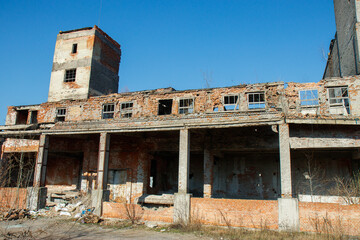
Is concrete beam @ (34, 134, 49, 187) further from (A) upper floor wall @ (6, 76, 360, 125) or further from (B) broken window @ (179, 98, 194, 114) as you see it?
(B) broken window @ (179, 98, 194, 114)

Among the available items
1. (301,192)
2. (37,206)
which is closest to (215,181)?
(301,192)

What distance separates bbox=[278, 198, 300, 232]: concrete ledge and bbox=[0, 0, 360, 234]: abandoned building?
4cm

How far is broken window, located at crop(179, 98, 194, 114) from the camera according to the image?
1931 centimetres

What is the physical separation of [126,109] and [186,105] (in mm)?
4334

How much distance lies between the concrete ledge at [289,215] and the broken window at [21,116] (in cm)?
2245

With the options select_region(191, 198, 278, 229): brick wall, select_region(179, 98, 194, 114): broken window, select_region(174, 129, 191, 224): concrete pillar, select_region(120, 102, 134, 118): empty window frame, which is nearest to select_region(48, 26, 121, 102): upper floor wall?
select_region(120, 102, 134, 118): empty window frame

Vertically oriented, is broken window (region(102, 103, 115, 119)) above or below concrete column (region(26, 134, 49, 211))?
above

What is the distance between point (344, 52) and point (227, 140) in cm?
996

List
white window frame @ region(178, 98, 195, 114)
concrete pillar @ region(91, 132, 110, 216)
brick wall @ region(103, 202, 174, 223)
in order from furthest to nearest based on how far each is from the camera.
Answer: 1. white window frame @ region(178, 98, 195, 114)
2. concrete pillar @ region(91, 132, 110, 216)
3. brick wall @ region(103, 202, 174, 223)

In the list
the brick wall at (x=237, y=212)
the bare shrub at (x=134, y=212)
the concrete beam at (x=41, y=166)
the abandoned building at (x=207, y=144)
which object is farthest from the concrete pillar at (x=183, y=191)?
the concrete beam at (x=41, y=166)

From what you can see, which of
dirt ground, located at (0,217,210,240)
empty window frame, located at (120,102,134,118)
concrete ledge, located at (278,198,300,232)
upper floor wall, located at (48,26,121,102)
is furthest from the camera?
upper floor wall, located at (48,26,121,102)

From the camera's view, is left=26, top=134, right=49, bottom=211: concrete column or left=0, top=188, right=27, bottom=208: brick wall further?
left=0, top=188, right=27, bottom=208: brick wall

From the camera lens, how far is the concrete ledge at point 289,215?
12.3 metres

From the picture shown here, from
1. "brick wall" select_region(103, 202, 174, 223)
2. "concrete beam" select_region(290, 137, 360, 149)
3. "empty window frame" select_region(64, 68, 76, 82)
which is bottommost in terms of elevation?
"brick wall" select_region(103, 202, 174, 223)
